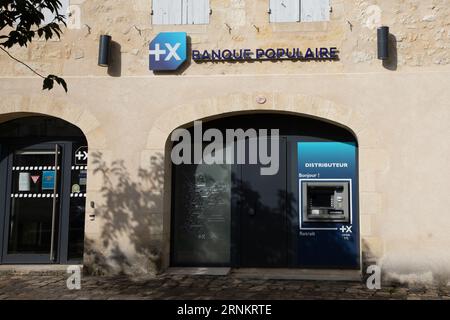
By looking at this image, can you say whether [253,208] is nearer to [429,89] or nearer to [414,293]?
[414,293]

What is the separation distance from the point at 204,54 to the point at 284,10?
4.54ft

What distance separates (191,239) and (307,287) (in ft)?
6.86

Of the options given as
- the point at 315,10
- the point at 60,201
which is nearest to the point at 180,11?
the point at 315,10

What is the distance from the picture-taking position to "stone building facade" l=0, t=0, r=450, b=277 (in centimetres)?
664

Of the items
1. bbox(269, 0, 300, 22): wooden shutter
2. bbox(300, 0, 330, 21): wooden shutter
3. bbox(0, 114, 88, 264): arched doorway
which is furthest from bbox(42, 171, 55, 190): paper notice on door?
bbox(300, 0, 330, 21): wooden shutter

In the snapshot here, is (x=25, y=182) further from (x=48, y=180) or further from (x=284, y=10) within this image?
(x=284, y=10)

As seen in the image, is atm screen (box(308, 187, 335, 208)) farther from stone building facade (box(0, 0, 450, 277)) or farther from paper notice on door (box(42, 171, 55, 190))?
paper notice on door (box(42, 171, 55, 190))

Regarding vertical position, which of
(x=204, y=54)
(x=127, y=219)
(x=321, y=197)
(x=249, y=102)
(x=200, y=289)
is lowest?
(x=200, y=289)

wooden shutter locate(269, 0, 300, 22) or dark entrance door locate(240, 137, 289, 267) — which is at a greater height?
wooden shutter locate(269, 0, 300, 22)

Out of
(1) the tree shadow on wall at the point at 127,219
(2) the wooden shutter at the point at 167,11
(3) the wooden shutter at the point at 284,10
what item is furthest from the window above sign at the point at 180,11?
(1) the tree shadow on wall at the point at 127,219

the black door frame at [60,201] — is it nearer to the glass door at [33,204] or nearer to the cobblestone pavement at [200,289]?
the glass door at [33,204]

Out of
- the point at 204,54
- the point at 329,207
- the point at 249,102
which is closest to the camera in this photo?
the point at 249,102

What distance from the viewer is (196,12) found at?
289 inches

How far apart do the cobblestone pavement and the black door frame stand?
822mm
